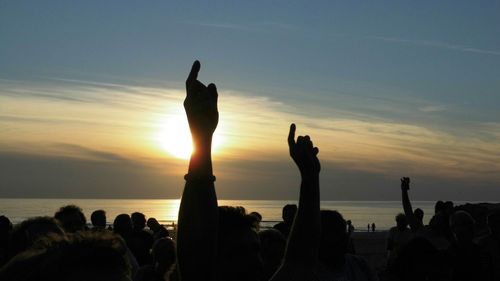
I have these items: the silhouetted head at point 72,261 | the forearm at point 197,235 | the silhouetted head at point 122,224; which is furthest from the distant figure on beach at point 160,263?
the silhouetted head at point 72,261

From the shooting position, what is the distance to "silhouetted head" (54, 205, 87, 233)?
24.0ft

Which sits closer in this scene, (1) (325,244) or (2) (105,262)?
(2) (105,262)

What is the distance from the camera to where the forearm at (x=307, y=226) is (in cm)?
365

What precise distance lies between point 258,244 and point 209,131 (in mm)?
1061

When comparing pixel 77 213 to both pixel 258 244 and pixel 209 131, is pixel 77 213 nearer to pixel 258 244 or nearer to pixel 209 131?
pixel 258 244

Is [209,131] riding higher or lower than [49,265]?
higher

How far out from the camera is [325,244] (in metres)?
4.93

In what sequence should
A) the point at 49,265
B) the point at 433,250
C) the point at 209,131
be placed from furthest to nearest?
the point at 433,250 → the point at 209,131 → the point at 49,265

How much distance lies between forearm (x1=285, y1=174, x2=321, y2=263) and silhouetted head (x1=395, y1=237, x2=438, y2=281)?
1355 millimetres

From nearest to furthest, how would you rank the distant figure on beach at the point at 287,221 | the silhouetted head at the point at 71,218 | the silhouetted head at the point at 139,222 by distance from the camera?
the silhouetted head at the point at 71,218
the distant figure on beach at the point at 287,221
the silhouetted head at the point at 139,222

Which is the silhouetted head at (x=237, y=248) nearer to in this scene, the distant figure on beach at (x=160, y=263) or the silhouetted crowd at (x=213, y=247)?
the silhouetted crowd at (x=213, y=247)

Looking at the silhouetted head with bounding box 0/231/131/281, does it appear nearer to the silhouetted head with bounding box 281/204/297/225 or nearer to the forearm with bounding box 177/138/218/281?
the forearm with bounding box 177/138/218/281

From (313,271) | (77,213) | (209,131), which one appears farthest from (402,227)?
(209,131)

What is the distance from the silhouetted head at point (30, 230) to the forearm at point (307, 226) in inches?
69.4
